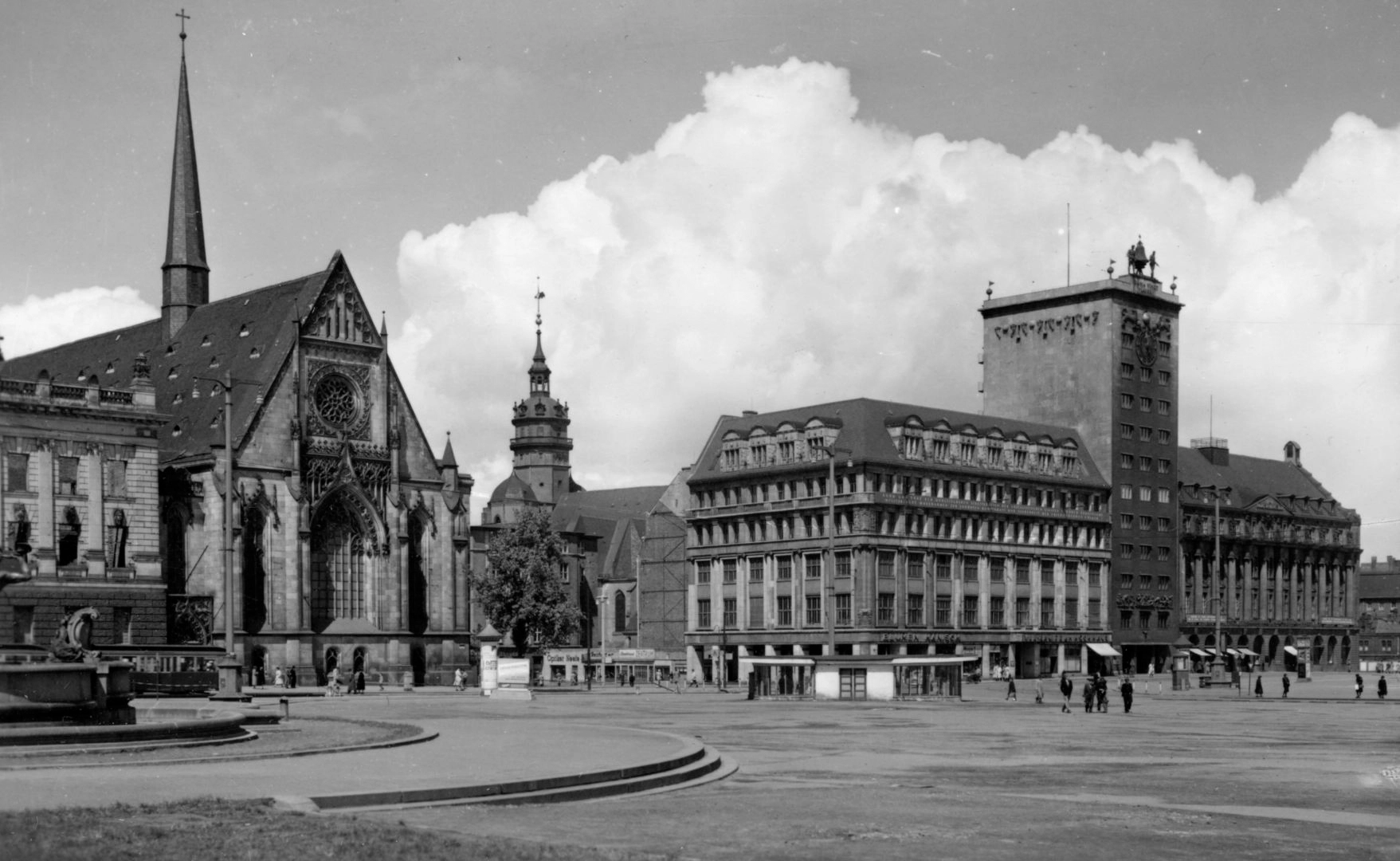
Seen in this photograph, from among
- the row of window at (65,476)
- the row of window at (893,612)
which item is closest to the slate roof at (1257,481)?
the row of window at (893,612)

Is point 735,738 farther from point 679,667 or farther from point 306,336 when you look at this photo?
point 679,667

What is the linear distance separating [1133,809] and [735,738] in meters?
17.5

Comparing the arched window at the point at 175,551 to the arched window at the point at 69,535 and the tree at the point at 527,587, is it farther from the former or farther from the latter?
the tree at the point at 527,587

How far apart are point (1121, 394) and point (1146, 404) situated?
3.90m

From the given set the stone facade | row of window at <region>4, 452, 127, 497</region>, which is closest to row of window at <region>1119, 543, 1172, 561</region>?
the stone facade

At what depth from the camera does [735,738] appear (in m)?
40.1

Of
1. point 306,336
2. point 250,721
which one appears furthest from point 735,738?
A: point 306,336

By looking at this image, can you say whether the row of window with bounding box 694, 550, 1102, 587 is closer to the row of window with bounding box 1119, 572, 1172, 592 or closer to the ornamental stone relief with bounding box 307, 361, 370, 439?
the row of window with bounding box 1119, 572, 1172, 592

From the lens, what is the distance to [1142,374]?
13750 centimetres

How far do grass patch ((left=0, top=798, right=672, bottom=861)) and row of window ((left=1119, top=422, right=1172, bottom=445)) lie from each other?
121 m

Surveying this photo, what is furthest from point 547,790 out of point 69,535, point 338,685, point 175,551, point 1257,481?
point 1257,481

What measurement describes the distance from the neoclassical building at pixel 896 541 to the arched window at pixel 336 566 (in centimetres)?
2234

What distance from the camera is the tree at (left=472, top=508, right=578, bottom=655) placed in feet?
372

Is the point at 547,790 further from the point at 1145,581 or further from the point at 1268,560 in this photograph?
the point at 1268,560
